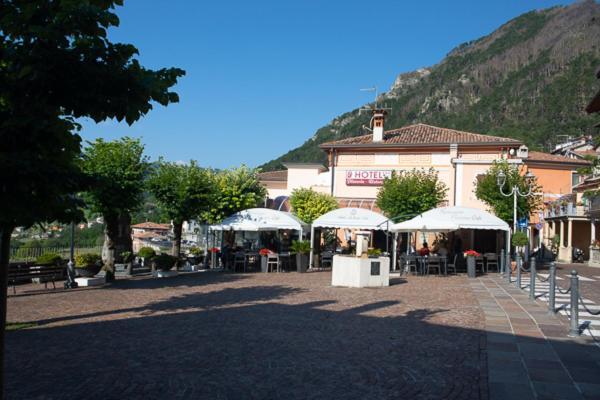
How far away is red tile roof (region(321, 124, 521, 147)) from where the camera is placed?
1185 inches

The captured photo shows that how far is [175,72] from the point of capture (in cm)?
454

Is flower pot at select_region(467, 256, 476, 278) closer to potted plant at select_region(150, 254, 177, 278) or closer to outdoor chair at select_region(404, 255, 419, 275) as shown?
outdoor chair at select_region(404, 255, 419, 275)

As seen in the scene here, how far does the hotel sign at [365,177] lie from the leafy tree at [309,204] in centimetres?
554

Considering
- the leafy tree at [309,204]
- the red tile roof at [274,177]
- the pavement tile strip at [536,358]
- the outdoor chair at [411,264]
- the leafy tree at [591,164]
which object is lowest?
the pavement tile strip at [536,358]

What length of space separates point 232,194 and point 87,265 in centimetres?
902

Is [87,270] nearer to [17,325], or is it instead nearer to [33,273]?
[33,273]

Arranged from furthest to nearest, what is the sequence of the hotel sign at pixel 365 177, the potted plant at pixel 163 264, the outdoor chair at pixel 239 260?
the hotel sign at pixel 365 177 → the outdoor chair at pixel 239 260 → the potted plant at pixel 163 264

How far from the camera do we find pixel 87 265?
50.9 feet

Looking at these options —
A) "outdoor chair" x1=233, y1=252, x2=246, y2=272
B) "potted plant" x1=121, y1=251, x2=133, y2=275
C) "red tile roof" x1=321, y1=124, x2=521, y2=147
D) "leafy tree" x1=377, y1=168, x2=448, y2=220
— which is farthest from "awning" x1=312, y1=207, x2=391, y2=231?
"red tile roof" x1=321, y1=124, x2=521, y2=147

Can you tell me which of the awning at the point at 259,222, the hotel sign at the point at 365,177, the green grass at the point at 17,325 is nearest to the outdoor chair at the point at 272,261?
the awning at the point at 259,222

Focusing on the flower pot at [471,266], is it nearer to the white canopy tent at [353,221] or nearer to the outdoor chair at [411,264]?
the outdoor chair at [411,264]

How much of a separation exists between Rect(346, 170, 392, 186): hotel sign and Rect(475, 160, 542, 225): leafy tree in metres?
6.24

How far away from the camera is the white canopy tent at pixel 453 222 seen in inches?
724

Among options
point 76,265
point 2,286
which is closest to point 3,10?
point 2,286
